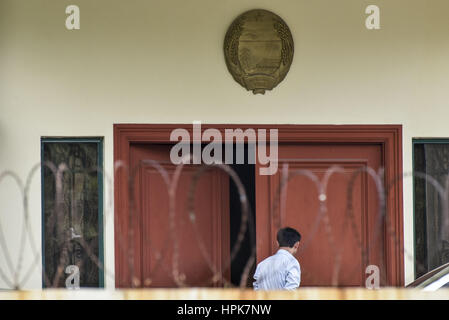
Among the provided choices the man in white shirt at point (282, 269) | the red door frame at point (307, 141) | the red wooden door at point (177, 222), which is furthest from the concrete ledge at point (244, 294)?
the red wooden door at point (177, 222)

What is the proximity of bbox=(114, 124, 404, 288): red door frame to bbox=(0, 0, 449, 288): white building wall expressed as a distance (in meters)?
0.06

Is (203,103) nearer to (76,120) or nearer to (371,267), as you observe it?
(76,120)

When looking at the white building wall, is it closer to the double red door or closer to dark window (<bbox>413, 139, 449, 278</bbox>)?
dark window (<bbox>413, 139, 449, 278</bbox>)

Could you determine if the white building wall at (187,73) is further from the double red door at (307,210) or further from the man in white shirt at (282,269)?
the man in white shirt at (282,269)

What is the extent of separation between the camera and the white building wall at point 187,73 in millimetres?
5855

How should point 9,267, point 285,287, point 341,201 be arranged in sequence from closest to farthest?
point 285,287 → point 9,267 → point 341,201

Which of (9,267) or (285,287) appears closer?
(285,287)

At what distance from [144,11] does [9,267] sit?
2257 mm

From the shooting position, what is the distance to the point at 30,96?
19.2ft

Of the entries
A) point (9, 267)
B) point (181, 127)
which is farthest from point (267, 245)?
Answer: point (9, 267)

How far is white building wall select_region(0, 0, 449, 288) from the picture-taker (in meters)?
5.86

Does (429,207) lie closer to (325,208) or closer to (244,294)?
(325,208)

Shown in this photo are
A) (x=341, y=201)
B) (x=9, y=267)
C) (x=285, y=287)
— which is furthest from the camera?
(x=341, y=201)

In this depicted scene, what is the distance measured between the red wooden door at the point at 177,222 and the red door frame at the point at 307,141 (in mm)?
165
